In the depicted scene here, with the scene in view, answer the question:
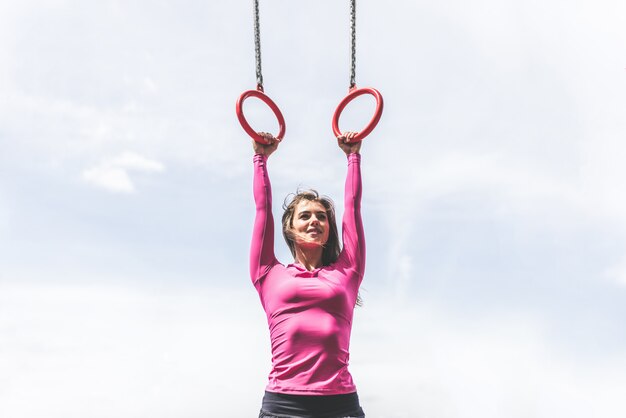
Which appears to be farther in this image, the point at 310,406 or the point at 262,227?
the point at 262,227

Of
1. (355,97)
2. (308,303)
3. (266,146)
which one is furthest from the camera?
(355,97)

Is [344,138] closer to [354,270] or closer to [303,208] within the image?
[303,208]

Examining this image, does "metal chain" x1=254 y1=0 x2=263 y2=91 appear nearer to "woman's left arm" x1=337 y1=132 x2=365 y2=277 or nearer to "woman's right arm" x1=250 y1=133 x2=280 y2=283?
"woman's right arm" x1=250 y1=133 x2=280 y2=283

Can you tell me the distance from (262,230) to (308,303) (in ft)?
2.65

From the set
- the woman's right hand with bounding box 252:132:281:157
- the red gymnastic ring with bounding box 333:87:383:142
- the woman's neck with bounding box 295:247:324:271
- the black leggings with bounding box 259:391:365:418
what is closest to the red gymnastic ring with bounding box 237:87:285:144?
the woman's right hand with bounding box 252:132:281:157

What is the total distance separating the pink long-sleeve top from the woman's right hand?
0.06 metres

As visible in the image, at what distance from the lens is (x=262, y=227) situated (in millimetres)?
5781

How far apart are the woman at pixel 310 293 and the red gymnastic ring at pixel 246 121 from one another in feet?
0.31

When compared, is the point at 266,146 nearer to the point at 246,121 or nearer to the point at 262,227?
the point at 246,121

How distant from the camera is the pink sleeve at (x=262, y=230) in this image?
575 centimetres

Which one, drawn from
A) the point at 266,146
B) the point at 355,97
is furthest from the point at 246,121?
the point at 355,97

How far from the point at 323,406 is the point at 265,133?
2380 mm

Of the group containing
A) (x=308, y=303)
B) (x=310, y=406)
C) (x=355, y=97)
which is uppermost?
(x=355, y=97)

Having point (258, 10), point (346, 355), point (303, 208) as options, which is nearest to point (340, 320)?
point (346, 355)
